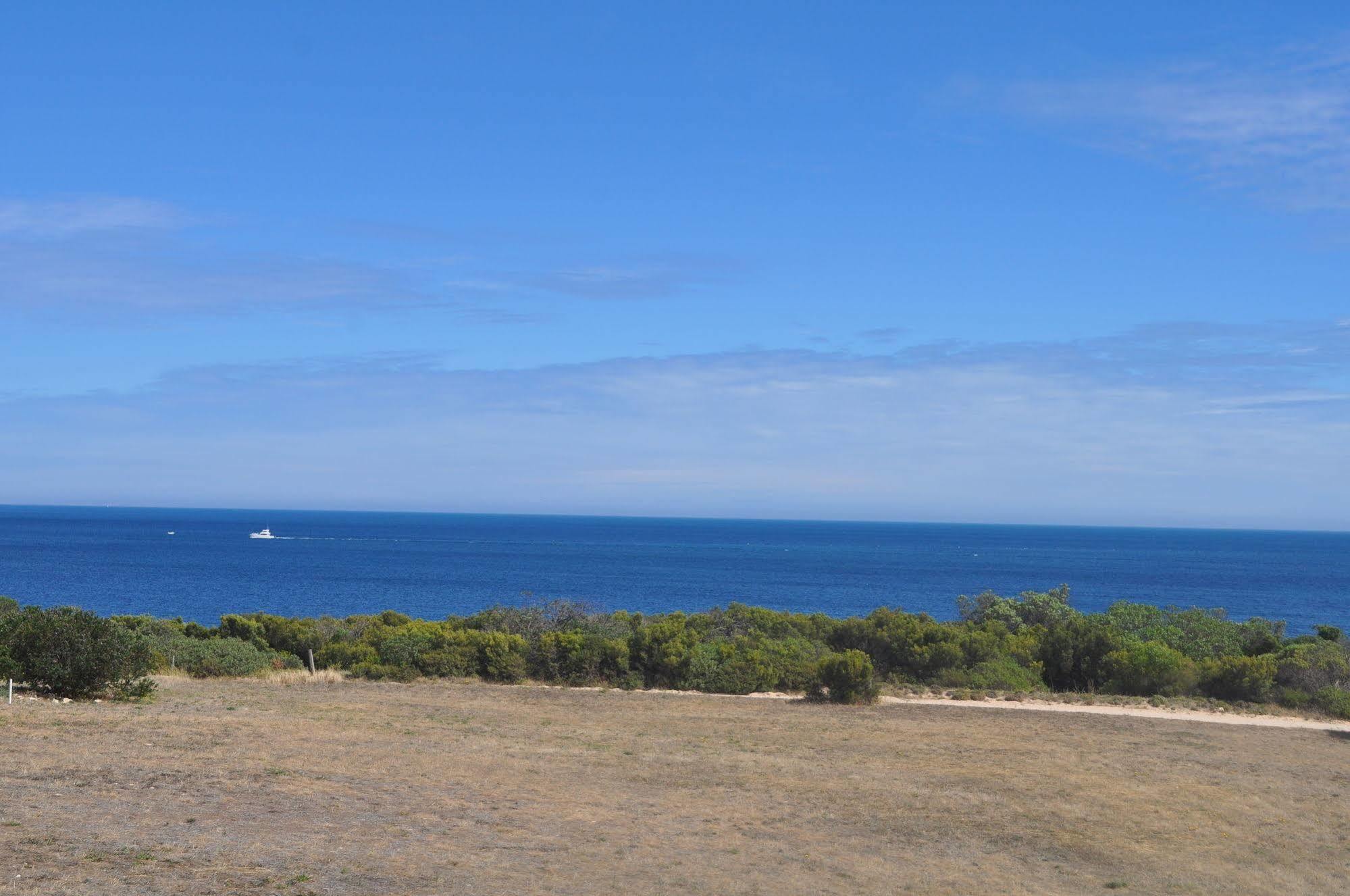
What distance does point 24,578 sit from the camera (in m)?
91.0

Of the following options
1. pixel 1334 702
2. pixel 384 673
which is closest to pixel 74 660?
pixel 384 673

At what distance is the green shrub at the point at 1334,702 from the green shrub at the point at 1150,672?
2.81 m

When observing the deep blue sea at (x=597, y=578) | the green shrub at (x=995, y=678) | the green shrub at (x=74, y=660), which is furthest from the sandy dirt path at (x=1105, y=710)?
the deep blue sea at (x=597, y=578)

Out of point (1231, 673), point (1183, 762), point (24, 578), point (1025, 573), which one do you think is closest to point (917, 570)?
point (1025, 573)

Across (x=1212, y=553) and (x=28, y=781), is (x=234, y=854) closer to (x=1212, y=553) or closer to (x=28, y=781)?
(x=28, y=781)

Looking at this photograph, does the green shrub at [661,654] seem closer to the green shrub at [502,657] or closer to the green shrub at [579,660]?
the green shrub at [579,660]

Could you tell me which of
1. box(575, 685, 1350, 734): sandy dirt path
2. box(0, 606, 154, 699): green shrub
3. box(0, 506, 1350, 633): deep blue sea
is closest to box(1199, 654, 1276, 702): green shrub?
box(575, 685, 1350, 734): sandy dirt path

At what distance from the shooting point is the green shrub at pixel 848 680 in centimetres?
2447

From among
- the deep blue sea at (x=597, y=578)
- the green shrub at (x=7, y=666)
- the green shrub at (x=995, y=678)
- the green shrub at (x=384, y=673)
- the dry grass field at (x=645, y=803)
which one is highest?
the green shrub at (x=7, y=666)

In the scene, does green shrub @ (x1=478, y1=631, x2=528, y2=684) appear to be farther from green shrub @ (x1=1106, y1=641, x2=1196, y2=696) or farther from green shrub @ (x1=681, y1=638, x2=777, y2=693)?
green shrub @ (x1=1106, y1=641, x2=1196, y2=696)

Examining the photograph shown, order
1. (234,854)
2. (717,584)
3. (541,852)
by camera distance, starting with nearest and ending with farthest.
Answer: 1. (234,854)
2. (541,852)
3. (717,584)

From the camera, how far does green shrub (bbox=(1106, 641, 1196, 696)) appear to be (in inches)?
1057

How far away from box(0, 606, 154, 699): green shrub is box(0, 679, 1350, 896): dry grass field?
97 cm

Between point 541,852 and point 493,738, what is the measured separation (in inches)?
293
